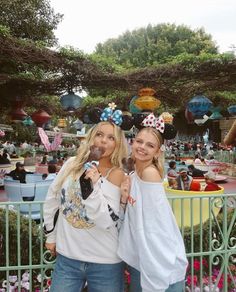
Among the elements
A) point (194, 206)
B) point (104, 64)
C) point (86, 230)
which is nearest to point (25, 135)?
point (104, 64)

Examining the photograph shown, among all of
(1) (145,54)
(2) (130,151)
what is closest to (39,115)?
(2) (130,151)

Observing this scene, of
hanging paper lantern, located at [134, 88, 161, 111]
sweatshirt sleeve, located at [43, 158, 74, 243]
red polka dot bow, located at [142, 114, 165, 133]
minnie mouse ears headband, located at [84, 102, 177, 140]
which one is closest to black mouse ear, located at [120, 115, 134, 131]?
minnie mouse ears headband, located at [84, 102, 177, 140]

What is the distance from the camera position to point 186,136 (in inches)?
1217

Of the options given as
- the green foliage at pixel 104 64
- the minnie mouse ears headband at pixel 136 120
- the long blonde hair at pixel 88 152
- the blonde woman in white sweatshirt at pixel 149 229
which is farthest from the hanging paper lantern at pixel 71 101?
the blonde woman in white sweatshirt at pixel 149 229

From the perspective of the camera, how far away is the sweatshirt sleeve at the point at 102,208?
183 cm

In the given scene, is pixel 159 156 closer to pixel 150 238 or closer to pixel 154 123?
pixel 154 123

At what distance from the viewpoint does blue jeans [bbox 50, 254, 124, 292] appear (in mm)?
1972

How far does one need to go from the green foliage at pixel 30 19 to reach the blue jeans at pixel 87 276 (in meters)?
9.29

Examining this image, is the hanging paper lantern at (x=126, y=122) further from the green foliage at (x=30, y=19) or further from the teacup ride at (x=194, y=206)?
the green foliage at (x=30, y=19)

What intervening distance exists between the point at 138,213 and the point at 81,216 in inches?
11.8

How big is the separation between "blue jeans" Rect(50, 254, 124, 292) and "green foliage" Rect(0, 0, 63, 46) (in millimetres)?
9291

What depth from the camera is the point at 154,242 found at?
6.18 ft

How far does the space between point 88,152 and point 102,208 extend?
13.7 inches

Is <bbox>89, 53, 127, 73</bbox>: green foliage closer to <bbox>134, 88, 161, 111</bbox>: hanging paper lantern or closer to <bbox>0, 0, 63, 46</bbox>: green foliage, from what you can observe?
<bbox>134, 88, 161, 111</bbox>: hanging paper lantern
